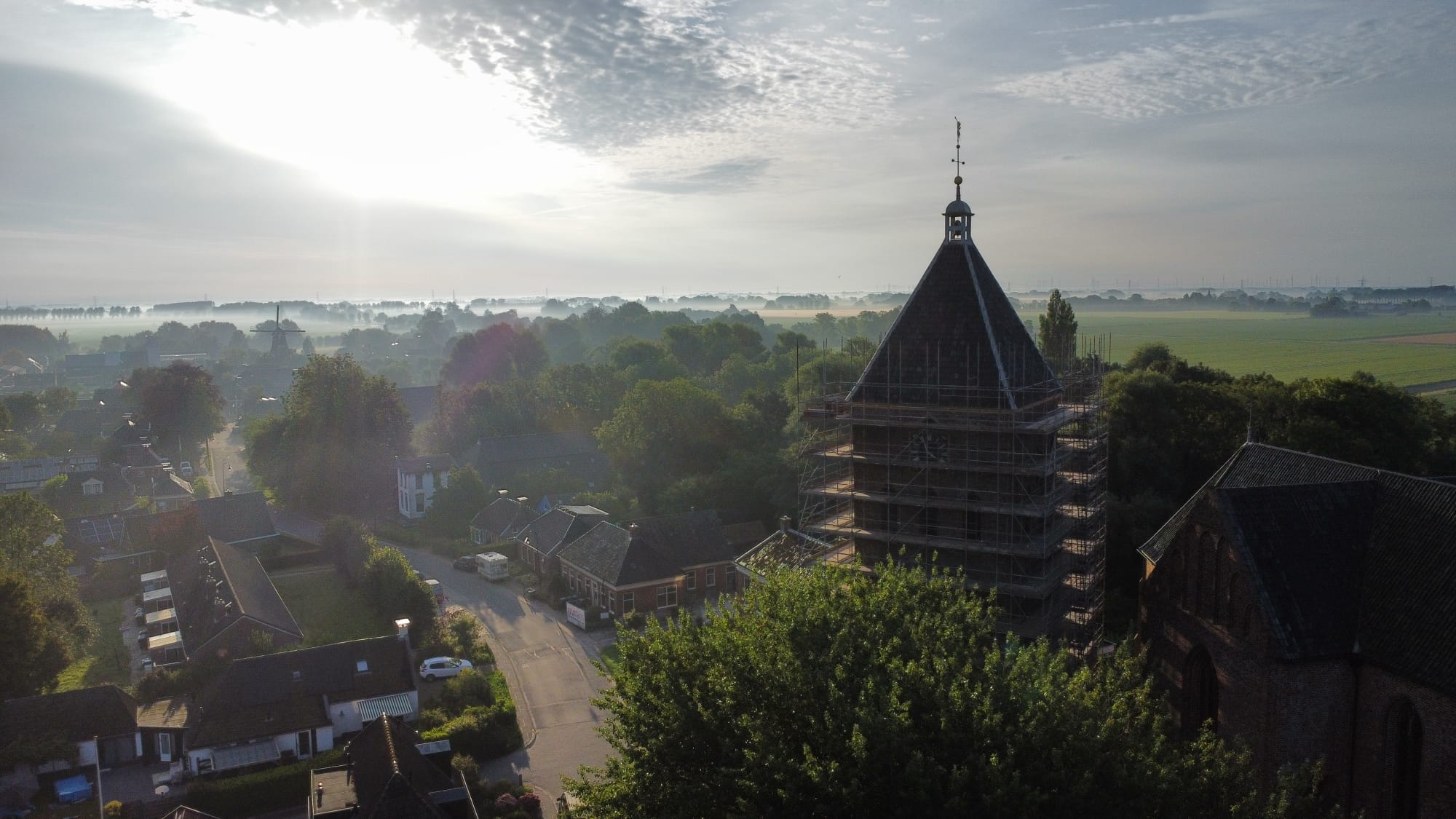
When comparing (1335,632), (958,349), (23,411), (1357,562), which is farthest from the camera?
(23,411)

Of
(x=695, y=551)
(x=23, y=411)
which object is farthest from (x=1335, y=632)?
(x=23, y=411)

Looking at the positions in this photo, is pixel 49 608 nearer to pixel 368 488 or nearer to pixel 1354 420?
pixel 368 488

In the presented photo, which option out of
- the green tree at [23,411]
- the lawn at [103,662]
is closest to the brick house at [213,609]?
the lawn at [103,662]

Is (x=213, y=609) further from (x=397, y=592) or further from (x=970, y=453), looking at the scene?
(x=970, y=453)

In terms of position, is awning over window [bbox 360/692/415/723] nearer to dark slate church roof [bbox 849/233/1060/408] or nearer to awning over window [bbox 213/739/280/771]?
awning over window [bbox 213/739/280/771]

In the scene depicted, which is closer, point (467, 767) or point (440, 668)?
point (467, 767)

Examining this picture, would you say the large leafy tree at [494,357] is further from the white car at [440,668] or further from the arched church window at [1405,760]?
the arched church window at [1405,760]
